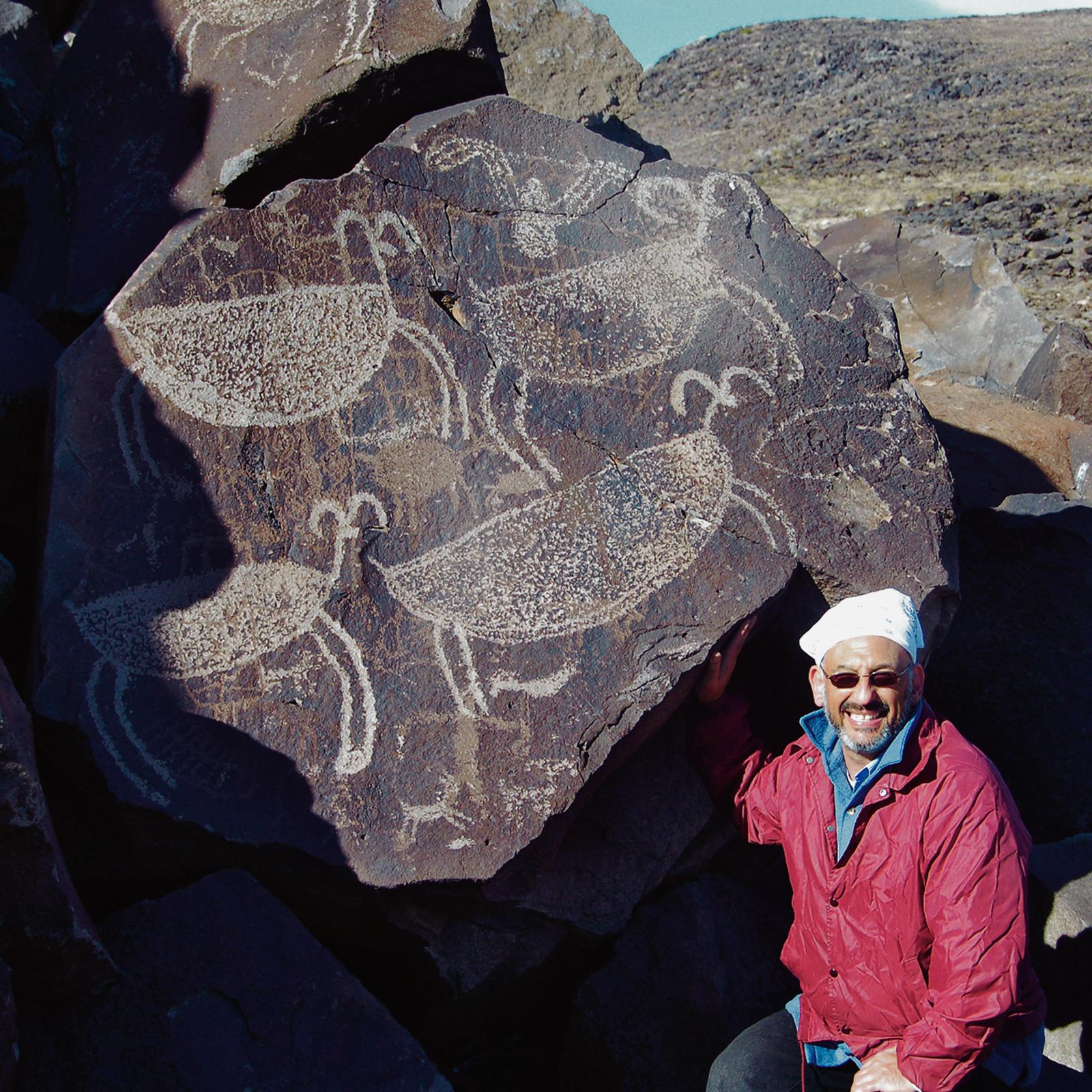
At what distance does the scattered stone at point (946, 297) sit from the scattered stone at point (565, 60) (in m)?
1.34

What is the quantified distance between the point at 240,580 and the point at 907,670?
1331 millimetres

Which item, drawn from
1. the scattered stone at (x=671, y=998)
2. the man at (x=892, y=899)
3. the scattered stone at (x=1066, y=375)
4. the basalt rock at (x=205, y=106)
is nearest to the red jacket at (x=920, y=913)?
the man at (x=892, y=899)

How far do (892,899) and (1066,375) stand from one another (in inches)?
127

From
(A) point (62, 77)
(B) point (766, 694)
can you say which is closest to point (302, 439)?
(B) point (766, 694)

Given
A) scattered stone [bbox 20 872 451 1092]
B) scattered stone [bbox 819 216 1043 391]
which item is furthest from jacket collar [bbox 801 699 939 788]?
scattered stone [bbox 819 216 1043 391]

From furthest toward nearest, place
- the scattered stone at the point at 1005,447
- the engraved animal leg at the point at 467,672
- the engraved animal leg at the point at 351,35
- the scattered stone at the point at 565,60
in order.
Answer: the scattered stone at the point at 565,60 → the scattered stone at the point at 1005,447 → the engraved animal leg at the point at 351,35 → the engraved animal leg at the point at 467,672

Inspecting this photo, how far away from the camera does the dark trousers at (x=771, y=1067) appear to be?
5.52 feet

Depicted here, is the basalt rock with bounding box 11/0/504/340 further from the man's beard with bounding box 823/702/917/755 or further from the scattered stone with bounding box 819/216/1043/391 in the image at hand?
the scattered stone with bounding box 819/216/1043/391

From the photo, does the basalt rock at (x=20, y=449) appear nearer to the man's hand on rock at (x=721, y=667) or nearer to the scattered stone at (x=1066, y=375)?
the man's hand on rock at (x=721, y=667)

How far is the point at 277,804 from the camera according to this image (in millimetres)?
1845

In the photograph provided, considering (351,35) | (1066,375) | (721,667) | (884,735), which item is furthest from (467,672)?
(1066,375)

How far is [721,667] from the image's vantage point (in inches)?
83.4

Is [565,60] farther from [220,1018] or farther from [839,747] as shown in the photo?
[220,1018]

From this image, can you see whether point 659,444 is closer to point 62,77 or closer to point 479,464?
point 479,464
